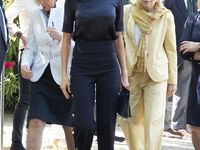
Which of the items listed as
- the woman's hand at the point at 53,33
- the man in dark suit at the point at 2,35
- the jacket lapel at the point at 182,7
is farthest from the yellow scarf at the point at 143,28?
the jacket lapel at the point at 182,7

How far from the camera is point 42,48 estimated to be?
470cm

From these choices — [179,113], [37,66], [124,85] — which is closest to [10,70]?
[179,113]

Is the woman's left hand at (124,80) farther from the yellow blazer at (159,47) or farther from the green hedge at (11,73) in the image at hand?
the green hedge at (11,73)

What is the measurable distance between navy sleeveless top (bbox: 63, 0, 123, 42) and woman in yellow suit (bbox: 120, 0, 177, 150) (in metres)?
0.92

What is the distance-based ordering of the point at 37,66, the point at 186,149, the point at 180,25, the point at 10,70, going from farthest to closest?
the point at 10,70, the point at 180,25, the point at 186,149, the point at 37,66

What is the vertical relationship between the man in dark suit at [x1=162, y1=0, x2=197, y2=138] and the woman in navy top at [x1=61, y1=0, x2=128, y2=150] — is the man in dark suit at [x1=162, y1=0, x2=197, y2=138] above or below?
below

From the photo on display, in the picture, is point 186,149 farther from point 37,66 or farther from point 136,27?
point 37,66

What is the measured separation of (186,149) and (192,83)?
1427 mm

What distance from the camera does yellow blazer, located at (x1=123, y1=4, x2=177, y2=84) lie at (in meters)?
4.88

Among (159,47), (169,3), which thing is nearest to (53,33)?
(159,47)

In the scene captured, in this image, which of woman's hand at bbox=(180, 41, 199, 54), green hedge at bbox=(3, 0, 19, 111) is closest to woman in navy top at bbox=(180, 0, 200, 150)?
woman's hand at bbox=(180, 41, 199, 54)

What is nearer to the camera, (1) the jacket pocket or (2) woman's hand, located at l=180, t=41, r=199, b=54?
(1) the jacket pocket

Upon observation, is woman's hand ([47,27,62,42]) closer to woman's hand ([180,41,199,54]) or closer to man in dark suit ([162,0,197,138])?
woman's hand ([180,41,199,54])

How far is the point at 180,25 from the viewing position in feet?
22.4
